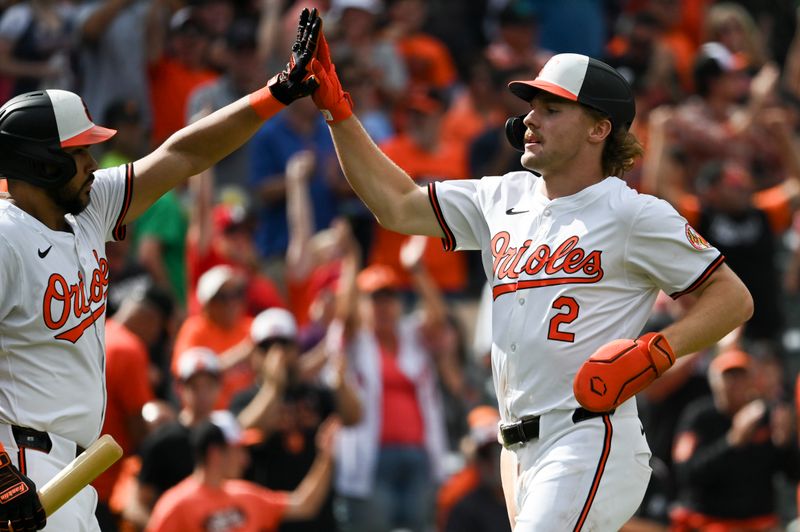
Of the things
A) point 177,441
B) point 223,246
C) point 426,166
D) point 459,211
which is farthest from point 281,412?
point 459,211

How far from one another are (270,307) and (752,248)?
368 centimetres

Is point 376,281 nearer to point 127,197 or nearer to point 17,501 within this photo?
point 127,197

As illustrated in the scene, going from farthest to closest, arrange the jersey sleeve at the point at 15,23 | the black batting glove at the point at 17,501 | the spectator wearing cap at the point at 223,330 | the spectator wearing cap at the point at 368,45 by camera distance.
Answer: the spectator wearing cap at the point at 368,45 < the jersey sleeve at the point at 15,23 < the spectator wearing cap at the point at 223,330 < the black batting glove at the point at 17,501

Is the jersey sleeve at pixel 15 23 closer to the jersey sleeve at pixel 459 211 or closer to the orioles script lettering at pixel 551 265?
the jersey sleeve at pixel 459 211

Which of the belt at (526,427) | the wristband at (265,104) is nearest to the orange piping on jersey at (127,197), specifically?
the wristband at (265,104)

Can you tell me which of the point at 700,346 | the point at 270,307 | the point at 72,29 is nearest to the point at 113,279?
the point at 270,307

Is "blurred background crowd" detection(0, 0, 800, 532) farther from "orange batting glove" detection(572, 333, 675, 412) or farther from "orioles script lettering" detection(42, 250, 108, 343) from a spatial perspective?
"orange batting glove" detection(572, 333, 675, 412)

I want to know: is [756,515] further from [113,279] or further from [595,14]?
[595,14]

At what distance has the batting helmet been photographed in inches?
235

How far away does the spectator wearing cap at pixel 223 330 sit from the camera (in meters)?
10.3

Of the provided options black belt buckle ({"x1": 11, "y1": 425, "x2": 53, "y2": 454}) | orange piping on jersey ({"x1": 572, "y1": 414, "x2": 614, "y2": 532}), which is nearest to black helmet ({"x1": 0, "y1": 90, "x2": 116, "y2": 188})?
black belt buckle ({"x1": 11, "y1": 425, "x2": 53, "y2": 454})

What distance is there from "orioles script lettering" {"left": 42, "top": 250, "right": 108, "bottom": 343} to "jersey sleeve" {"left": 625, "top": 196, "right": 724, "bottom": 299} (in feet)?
6.70

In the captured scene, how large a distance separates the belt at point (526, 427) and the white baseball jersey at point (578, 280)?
3 cm

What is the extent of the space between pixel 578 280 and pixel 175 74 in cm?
797
